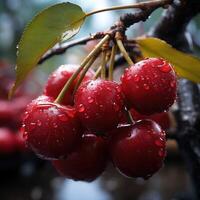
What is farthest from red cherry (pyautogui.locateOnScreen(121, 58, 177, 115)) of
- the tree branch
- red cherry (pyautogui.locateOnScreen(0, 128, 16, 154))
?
red cherry (pyautogui.locateOnScreen(0, 128, 16, 154))

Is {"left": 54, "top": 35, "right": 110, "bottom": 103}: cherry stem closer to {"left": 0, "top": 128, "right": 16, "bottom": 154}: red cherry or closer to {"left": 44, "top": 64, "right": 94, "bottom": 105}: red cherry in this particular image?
{"left": 44, "top": 64, "right": 94, "bottom": 105}: red cherry

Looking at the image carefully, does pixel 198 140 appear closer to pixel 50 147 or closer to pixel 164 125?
pixel 164 125

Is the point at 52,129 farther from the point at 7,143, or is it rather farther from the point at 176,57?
the point at 7,143

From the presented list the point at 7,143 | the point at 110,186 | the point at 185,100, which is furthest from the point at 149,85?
the point at 7,143

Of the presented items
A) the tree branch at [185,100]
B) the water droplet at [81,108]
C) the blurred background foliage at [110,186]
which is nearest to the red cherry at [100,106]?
the water droplet at [81,108]

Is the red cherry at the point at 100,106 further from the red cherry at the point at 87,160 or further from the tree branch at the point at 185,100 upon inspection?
the tree branch at the point at 185,100

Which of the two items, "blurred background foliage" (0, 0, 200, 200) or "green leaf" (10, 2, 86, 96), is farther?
"blurred background foliage" (0, 0, 200, 200)

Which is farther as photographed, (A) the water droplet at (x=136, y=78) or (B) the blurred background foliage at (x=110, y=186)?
(B) the blurred background foliage at (x=110, y=186)
